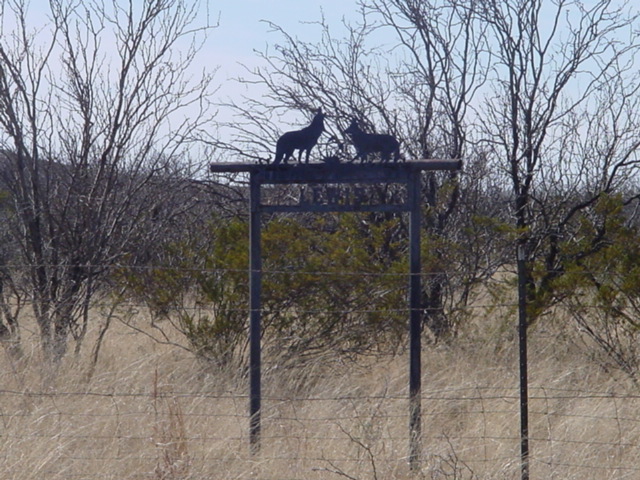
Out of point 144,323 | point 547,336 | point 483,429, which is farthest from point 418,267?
point 144,323

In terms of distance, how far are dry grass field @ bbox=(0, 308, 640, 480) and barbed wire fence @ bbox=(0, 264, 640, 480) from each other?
0.01m

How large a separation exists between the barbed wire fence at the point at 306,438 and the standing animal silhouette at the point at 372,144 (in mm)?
1484

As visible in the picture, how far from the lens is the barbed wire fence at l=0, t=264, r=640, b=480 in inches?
209

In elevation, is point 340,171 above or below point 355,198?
above

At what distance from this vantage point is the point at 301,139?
19.0ft

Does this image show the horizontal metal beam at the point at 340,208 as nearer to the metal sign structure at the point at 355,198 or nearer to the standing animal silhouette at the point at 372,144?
the metal sign structure at the point at 355,198

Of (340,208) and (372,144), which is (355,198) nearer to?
(340,208)

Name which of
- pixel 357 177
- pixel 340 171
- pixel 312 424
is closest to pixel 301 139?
pixel 340 171

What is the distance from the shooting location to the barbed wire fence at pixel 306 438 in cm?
532

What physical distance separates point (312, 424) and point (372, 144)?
1.82 metres

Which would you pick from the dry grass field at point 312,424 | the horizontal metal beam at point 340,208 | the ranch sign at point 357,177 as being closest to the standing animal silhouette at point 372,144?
the ranch sign at point 357,177

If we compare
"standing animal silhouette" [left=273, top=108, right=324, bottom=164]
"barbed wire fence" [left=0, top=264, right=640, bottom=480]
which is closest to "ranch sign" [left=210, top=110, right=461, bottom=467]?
"standing animal silhouette" [left=273, top=108, right=324, bottom=164]

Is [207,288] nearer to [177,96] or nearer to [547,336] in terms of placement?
[177,96]

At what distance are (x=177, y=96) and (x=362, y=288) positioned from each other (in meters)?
2.38
